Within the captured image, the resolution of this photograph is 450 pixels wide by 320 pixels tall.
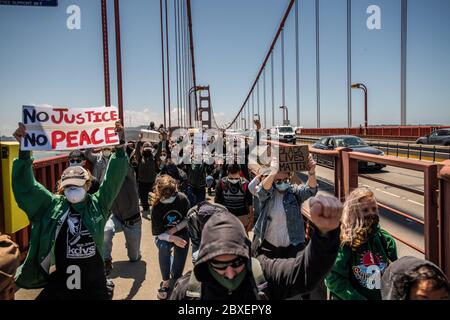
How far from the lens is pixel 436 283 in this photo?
1.55 m

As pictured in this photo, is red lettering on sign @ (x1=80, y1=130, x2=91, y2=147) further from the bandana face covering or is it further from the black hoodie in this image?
the bandana face covering

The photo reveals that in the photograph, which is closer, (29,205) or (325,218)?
(325,218)

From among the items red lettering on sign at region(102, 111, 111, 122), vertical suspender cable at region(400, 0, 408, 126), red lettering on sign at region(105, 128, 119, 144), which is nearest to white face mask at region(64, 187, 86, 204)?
red lettering on sign at region(105, 128, 119, 144)

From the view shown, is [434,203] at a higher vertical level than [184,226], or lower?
higher

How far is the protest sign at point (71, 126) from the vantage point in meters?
3.06

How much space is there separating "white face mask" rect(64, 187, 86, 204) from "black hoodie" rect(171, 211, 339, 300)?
117cm

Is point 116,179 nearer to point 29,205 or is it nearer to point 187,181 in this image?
point 29,205

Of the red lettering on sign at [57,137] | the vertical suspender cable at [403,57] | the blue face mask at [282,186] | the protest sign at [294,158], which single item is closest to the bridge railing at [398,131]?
the vertical suspender cable at [403,57]

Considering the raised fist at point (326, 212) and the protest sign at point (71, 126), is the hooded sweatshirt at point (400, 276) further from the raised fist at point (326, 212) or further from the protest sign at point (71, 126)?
the protest sign at point (71, 126)

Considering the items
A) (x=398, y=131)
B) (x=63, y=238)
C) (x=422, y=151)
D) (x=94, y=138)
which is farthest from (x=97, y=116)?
(x=398, y=131)

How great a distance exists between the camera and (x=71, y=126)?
10.9ft
